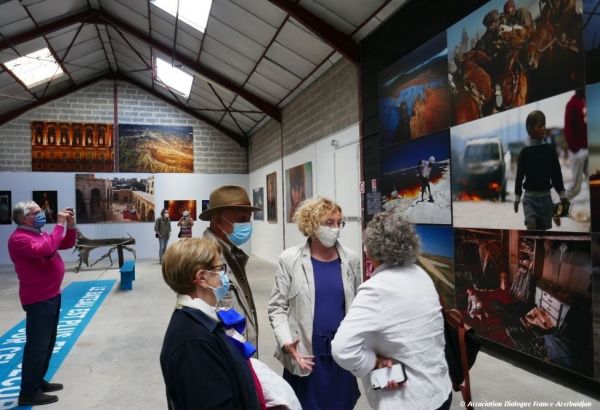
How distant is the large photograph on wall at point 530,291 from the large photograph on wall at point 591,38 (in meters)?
1.27

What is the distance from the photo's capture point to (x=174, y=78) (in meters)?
12.9

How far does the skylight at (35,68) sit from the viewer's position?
1085cm

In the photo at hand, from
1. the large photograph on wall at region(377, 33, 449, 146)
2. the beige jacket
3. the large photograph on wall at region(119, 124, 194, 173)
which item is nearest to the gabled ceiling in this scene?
the large photograph on wall at region(377, 33, 449, 146)

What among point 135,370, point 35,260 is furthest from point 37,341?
point 135,370

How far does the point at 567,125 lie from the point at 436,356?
2.90 metres

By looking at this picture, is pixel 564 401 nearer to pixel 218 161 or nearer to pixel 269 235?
pixel 269 235

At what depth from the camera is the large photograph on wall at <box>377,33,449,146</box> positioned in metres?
5.20

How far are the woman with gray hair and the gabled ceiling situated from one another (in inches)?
211

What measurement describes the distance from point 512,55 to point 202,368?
4.21m

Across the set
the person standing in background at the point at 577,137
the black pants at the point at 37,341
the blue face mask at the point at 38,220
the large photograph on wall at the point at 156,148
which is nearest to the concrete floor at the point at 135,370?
the black pants at the point at 37,341

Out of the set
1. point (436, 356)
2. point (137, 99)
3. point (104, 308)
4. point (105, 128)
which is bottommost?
point (104, 308)

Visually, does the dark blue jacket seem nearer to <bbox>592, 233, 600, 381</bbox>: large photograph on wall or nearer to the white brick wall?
<bbox>592, 233, 600, 381</bbox>: large photograph on wall

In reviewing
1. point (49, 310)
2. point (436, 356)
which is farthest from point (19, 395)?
point (436, 356)

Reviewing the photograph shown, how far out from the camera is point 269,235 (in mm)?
13344
